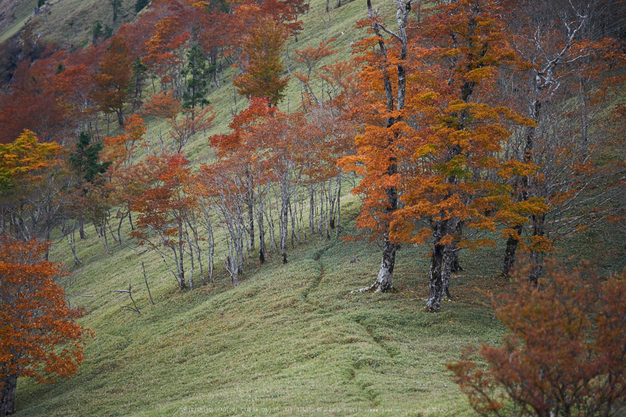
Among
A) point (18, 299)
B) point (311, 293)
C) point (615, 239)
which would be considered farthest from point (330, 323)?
point (615, 239)

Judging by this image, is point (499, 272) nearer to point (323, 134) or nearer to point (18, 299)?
point (323, 134)

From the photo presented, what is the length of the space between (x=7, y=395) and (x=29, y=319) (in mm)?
3680

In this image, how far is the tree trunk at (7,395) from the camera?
20438 mm

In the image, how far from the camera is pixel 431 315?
66.1ft

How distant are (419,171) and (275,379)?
12.2 meters

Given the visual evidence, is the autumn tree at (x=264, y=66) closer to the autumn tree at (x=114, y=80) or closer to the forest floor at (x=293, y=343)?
the forest floor at (x=293, y=343)

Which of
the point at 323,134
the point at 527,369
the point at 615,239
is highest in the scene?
the point at 323,134

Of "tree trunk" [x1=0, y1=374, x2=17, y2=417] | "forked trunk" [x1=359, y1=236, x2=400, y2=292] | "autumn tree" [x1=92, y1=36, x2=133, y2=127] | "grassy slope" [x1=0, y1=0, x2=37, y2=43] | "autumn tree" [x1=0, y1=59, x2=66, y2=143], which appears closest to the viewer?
"tree trunk" [x1=0, y1=374, x2=17, y2=417]

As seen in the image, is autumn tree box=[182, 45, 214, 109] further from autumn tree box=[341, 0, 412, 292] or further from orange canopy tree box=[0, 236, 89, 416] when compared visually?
autumn tree box=[341, 0, 412, 292]

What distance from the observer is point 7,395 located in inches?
821

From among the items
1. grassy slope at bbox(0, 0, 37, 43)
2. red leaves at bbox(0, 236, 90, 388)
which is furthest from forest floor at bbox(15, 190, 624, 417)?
grassy slope at bbox(0, 0, 37, 43)

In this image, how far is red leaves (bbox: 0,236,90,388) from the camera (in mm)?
20250

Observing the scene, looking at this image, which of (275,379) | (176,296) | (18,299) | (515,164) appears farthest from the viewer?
(176,296)

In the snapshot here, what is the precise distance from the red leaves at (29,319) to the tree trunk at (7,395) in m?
0.53
